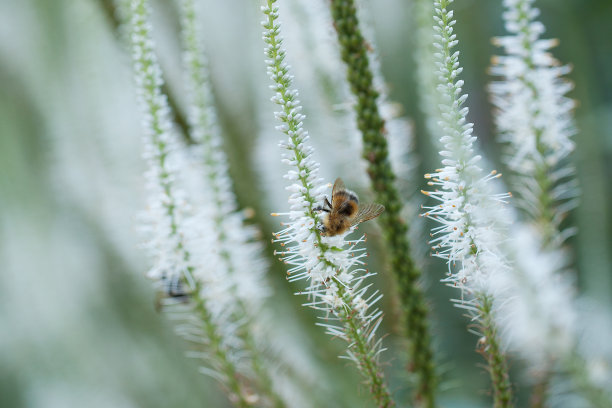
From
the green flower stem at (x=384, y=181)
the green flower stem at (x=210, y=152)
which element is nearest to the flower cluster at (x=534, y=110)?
the green flower stem at (x=384, y=181)

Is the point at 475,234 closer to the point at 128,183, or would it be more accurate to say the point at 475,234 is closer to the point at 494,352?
the point at 494,352

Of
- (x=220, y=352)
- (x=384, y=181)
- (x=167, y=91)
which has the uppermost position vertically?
(x=167, y=91)

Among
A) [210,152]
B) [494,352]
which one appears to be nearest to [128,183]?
[210,152]

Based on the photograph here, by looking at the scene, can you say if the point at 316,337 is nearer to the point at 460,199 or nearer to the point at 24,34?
the point at 460,199

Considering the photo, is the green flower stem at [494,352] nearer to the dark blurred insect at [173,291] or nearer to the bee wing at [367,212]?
the bee wing at [367,212]

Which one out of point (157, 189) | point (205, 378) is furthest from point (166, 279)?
point (205, 378)

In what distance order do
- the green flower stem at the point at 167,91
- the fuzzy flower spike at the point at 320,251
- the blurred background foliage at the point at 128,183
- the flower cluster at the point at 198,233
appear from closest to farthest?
the fuzzy flower spike at the point at 320,251
the flower cluster at the point at 198,233
the green flower stem at the point at 167,91
the blurred background foliage at the point at 128,183
